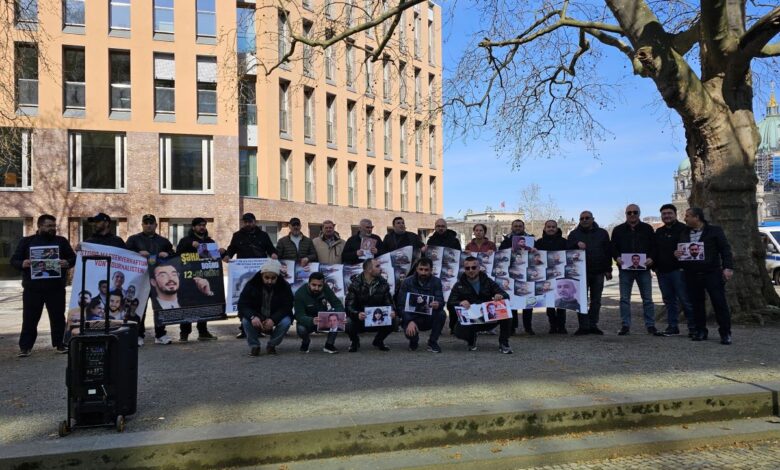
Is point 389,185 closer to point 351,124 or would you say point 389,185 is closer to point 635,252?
point 351,124

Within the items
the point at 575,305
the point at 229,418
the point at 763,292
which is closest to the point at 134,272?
the point at 229,418

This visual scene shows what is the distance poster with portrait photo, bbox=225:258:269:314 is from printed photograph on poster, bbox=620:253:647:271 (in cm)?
600

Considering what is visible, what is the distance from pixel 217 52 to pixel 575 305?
81.4ft

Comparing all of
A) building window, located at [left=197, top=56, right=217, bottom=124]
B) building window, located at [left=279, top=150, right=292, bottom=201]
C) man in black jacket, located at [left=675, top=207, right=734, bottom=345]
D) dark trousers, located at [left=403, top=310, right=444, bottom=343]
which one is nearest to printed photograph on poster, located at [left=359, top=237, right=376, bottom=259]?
→ dark trousers, located at [left=403, top=310, right=444, bottom=343]

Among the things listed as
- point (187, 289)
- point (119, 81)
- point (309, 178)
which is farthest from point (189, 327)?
point (309, 178)

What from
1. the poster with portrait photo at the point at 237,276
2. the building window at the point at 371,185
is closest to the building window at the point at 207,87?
the building window at the point at 371,185

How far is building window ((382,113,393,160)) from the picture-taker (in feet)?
137

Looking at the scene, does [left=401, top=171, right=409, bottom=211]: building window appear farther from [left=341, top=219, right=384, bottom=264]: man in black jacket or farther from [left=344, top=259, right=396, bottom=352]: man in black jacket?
[left=344, top=259, right=396, bottom=352]: man in black jacket

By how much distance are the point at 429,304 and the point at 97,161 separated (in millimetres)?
24588

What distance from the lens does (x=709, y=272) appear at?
8.91 meters

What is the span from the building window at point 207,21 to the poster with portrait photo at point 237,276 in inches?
886

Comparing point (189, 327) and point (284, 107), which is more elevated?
point (284, 107)

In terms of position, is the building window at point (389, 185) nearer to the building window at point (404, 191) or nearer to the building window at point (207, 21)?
the building window at point (404, 191)

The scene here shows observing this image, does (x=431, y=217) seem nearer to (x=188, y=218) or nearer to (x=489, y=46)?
(x=188, y=218)
